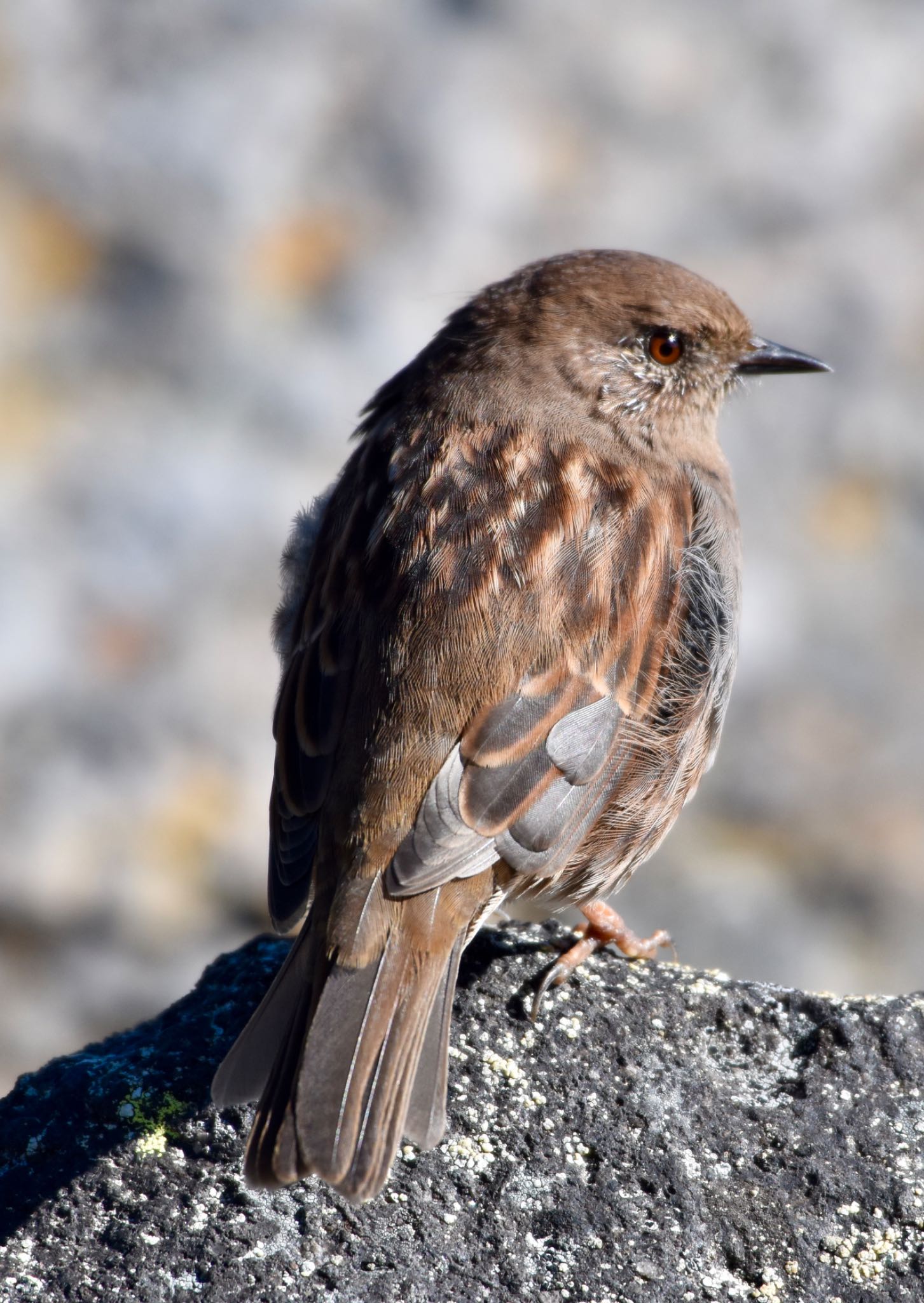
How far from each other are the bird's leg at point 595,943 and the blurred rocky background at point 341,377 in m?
1.81

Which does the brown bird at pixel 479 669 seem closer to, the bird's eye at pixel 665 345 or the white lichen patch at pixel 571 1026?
the bird's eye at pixel 665 345

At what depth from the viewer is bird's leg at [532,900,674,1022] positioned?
380 cm

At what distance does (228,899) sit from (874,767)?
283 centimetres

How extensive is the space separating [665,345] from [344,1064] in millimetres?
2580

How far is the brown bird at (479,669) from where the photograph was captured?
3209 mm

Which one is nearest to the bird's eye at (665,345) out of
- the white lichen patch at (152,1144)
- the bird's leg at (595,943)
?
the bird's leg at (595,943)

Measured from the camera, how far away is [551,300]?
464 cm

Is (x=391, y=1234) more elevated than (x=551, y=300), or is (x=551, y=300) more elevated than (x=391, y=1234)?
(x=551, y=300)

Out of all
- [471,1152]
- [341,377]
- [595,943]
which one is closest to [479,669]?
[595,943]

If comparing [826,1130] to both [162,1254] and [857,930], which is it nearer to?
[162,1254]

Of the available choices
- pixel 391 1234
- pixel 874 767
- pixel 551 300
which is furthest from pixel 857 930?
pixel 391 1234

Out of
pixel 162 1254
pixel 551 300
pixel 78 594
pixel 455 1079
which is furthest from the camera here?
pixel 78 594

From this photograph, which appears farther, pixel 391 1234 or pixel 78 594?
pixel 78 594

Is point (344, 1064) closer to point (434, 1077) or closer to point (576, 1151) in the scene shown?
point (434, 1077)
